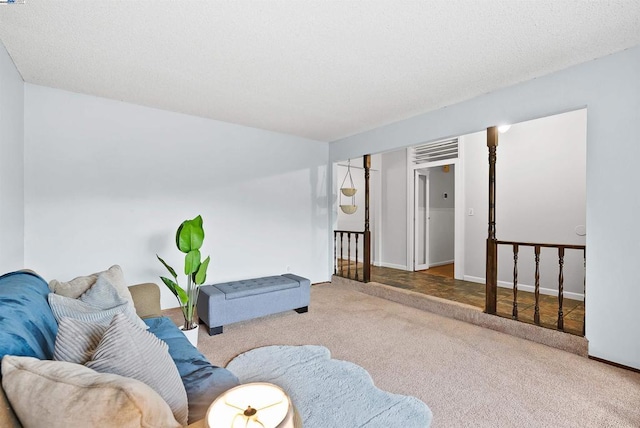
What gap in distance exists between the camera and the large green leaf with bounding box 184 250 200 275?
9.42 feet

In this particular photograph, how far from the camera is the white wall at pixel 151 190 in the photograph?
122 inches

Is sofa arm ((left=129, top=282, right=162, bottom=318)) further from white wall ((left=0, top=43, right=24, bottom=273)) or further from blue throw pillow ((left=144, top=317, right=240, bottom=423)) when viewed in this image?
white wall ((left=0, top=43, right=24, bottom=273))

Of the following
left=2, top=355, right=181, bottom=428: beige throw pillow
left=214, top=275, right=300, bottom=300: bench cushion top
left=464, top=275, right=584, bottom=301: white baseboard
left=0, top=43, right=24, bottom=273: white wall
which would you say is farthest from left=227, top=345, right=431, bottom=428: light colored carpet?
left=464, top=275, right=584, bottom=301: white baseboard

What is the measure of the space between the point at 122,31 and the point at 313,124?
2548 millimetres

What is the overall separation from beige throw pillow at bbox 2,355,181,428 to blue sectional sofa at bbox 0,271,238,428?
4 cm

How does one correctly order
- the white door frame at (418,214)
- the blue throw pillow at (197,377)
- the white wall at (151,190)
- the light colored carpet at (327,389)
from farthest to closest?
the white door frame at (418,214), the white wall at (151,190), the light colored carpet at (327,389), the blue throw pillow at (197,377)

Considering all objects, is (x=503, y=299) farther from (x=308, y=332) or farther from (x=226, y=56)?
(x=226, y=56)

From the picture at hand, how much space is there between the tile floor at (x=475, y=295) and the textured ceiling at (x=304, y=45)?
239cm

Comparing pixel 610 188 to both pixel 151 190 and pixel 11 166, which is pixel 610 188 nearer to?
pixel 151 190

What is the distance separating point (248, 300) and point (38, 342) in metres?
2.26

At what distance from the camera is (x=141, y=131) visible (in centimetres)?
360

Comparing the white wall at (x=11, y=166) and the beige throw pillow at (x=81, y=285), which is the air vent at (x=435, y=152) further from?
the white wall at (x=11, y=166)

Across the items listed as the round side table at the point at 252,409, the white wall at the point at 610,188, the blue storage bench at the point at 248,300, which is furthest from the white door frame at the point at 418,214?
the round side table at the point at 252,409

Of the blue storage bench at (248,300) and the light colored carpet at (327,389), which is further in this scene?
the blue storage bench at (248,300)
